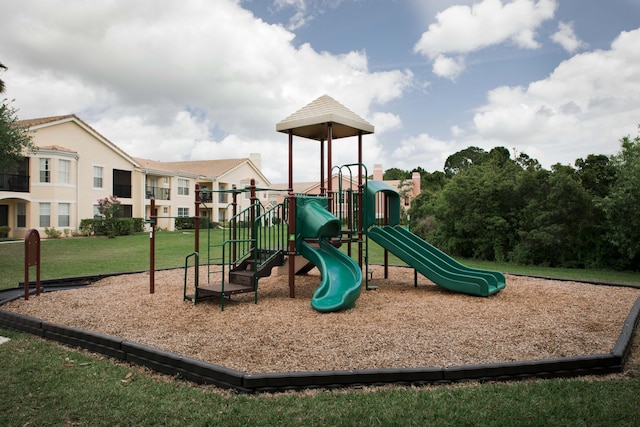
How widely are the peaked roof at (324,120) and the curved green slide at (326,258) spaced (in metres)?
1.69

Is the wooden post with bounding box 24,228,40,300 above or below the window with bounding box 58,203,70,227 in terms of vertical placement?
below

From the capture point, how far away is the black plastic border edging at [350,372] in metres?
4.27

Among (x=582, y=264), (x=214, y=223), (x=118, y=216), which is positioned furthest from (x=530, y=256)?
(x=214, y=223)

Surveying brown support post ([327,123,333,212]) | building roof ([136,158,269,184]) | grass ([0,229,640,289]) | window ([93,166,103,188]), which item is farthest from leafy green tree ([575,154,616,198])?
building roof ([136,158,269,184])

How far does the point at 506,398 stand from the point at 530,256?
14.9 metres

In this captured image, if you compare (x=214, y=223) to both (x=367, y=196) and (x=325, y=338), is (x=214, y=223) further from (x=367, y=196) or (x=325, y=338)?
(x=325, y=338)

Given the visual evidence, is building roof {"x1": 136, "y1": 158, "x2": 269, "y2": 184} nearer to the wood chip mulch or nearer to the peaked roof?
the peaked roof

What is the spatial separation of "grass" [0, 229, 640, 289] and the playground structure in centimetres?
580

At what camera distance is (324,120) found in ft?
30.3

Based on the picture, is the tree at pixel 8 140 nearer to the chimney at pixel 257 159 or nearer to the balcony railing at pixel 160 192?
Answer: the balcony railing at pixel 160 192

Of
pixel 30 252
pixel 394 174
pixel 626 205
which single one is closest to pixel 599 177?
pixel 626 205

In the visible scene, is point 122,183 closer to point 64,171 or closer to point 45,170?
point 64,171

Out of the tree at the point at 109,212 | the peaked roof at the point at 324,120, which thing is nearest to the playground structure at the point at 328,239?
the peaked roof at the point at 324,120

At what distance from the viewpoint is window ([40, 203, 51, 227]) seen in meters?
27.0
